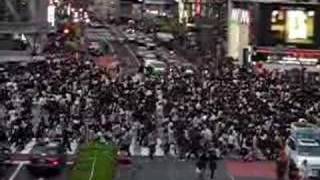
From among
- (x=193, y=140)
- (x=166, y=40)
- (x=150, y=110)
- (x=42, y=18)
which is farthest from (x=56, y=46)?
(x=193, y=140)

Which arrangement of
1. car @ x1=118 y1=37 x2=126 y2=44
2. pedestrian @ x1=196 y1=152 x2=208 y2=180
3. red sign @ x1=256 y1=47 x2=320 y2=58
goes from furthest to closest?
car @ x1=118 y1=37 x2=126 y2=44 < red sign @ x1=256 y1=47 x2=320 y2=58 < pedestrian @ x1=196 y1=152 x2=208 y2=180

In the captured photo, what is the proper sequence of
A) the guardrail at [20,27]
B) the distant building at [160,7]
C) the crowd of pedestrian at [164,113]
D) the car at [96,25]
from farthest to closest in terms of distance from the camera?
the car at [96,25]
the distant building at [160,7]
the guardrail at [20,27]
the crowd of pedestrian at [164,113]

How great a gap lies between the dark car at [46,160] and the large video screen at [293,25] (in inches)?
1698

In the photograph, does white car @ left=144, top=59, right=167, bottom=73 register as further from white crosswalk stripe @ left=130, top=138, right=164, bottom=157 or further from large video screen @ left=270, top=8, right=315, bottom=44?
white crosswalk stripe @ left=130, top=138, right=164, bottom=157

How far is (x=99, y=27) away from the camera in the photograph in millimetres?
156750

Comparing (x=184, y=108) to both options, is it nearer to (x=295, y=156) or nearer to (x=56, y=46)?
(x=295, y=156)

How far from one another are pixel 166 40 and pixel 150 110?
7133 centimetres

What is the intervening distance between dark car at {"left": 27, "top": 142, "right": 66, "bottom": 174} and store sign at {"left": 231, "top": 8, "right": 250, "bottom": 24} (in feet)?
161

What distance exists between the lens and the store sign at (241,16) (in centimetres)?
7856

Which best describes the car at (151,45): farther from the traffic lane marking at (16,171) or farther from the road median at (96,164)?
the road median at (96,164)

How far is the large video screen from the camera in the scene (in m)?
71.6

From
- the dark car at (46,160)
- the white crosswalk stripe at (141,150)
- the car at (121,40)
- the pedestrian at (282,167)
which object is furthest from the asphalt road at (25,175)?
the car at (121,40)

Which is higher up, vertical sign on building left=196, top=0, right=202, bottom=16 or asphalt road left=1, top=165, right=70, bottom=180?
vertical sign on building left=196, top=0, right=202, bottom=16

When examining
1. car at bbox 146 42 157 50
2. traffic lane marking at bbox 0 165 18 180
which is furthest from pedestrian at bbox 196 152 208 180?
car at bbox 146 42 157 50
